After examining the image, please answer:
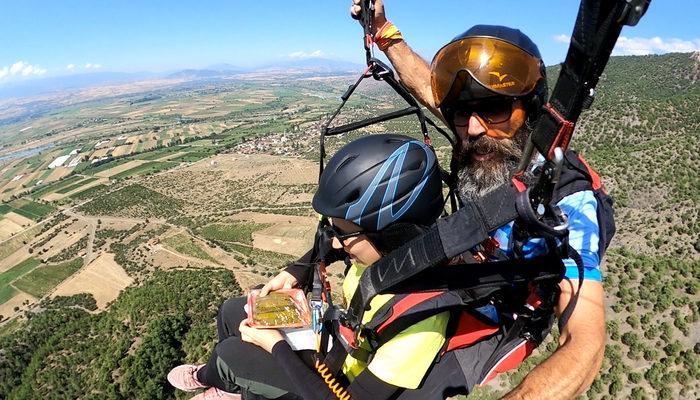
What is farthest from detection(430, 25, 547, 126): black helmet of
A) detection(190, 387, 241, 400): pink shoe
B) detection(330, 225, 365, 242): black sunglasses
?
detection(190, 387, 241, 400): pink shoe

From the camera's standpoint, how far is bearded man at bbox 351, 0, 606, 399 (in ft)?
8.55

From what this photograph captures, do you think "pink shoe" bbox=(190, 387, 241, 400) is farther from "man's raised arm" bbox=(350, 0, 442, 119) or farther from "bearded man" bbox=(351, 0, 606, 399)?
"man's raised arm" bbox=(350, 0, 442, 119)

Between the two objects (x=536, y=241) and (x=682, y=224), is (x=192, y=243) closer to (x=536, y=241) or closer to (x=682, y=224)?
(x=682, y=224)

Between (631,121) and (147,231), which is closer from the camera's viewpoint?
(631,121)

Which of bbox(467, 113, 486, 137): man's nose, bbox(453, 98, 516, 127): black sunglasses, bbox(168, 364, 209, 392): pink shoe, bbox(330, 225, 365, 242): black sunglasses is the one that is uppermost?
bbox(453, 98, 516, 127): black sunglasses

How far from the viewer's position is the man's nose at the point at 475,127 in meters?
3.55

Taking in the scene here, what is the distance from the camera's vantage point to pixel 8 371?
3869 centimetres

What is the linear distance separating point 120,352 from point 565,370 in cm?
4060

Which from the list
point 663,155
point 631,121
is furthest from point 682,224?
point 631,121

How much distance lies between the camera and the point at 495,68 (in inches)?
134

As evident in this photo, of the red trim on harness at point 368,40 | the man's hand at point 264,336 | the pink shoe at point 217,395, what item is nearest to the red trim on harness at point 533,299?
the man's hand at point 264,336

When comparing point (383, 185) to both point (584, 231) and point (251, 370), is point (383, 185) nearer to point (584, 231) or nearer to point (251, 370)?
point (584, 231)

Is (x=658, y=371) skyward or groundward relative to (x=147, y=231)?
skyward

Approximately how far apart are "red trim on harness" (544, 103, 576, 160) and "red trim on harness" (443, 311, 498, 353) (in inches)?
93.0
